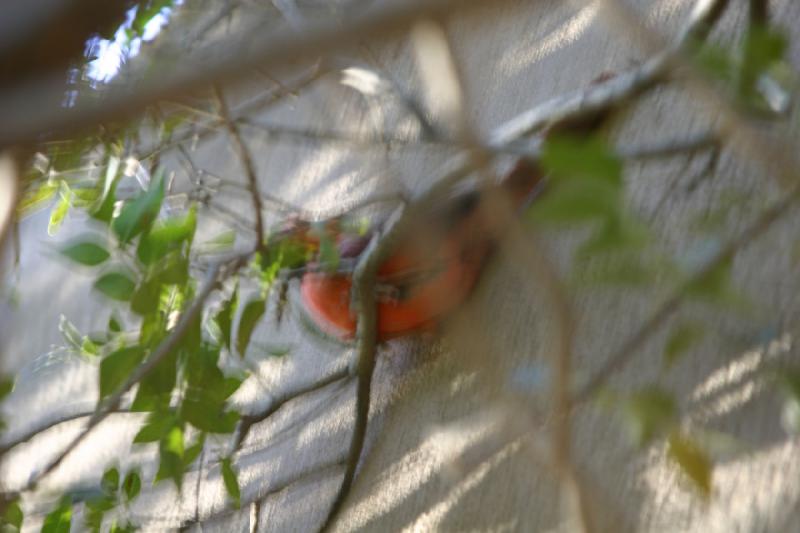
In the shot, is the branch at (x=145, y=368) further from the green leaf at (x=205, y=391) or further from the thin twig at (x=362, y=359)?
the thin twig at (x=362, y=359)

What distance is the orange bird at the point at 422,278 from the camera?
1194mm

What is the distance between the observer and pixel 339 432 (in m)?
1.39

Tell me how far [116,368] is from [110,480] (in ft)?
0.98

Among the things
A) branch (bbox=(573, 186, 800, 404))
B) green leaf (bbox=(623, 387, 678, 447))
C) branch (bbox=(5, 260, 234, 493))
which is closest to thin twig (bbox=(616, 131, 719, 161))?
branch (bbox=(573, 186, 800, 404))

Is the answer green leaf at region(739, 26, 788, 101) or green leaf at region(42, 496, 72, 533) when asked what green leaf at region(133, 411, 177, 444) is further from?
green leaf at region(739, 26, 788, 101)

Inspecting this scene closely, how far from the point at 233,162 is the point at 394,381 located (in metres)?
0.80

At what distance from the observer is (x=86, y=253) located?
3.30 feet

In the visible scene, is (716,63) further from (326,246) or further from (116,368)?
(116,368)

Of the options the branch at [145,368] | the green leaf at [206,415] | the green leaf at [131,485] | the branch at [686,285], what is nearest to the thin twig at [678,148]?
the branch at [686,285]

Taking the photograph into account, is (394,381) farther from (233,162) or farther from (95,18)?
(95,18)

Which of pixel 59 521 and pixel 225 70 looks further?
pixel 59 521

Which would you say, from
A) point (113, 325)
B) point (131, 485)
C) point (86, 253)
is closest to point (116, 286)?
point (86, 253)

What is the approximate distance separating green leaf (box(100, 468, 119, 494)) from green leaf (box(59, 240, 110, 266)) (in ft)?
1.07

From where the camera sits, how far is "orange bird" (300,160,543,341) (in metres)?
1.19
